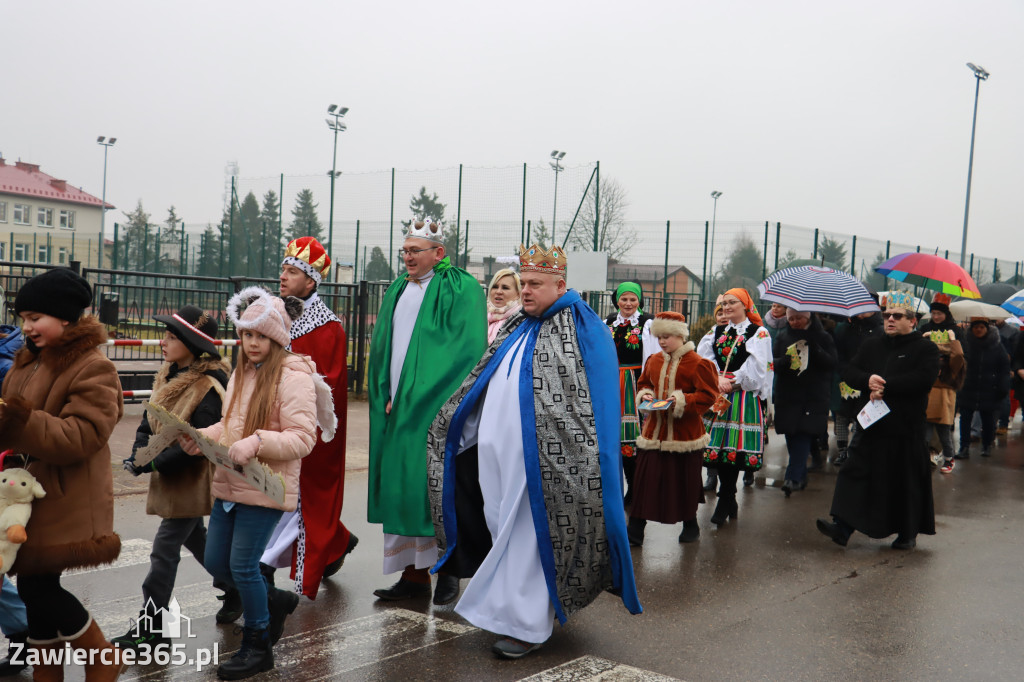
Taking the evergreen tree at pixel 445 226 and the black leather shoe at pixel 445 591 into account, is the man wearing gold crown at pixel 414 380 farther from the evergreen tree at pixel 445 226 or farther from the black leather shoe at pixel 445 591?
the evergreen tree at pixel 445 226

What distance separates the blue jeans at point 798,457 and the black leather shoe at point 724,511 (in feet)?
5.25

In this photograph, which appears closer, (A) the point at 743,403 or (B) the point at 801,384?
(A) the point at 743,403

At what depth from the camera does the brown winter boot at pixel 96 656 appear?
12.0ft

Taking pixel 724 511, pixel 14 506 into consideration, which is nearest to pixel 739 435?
pixel 724 511

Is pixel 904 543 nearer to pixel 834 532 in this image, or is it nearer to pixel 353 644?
pixel 834 532

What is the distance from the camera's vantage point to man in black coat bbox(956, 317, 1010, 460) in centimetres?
1288

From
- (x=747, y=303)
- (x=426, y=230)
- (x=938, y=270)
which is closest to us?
(x=426, y=230)

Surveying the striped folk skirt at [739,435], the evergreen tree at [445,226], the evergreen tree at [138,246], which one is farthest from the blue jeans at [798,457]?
the evergreen tree at [138,246]

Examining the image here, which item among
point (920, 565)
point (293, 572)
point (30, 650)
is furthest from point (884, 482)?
point (30, 650)

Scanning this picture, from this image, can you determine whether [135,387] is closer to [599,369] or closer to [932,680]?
[599,369]

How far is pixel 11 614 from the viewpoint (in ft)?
13.6

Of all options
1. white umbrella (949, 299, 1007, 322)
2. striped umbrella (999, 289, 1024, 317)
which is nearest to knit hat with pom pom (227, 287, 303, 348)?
white umbrella (949, 299, 1007, 322)

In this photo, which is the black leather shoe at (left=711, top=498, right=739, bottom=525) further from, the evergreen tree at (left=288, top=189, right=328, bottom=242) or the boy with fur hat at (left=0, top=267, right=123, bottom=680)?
the evergreen tree at (left=288, top=189, right=328, bottom=242)

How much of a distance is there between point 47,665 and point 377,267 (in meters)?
18.1
